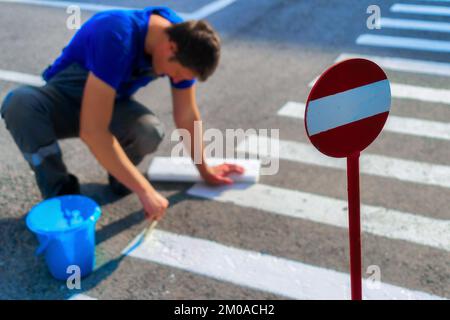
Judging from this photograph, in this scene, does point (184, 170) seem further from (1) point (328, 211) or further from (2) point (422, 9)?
(2) point (422, 9)

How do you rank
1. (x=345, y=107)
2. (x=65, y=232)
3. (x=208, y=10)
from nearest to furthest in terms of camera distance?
(x=345, y=107) < (x=65, y=232) < (x=208, y=10)

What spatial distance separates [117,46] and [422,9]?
22.0 feet

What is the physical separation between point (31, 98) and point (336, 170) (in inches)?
96.6

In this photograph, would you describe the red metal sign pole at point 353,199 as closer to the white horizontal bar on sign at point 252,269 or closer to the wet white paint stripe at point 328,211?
the white horizontal bar on sign at point 252,269

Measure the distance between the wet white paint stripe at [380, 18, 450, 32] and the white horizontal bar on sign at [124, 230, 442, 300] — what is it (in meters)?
5.63

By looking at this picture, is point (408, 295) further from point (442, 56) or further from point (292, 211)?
point (442, 56)

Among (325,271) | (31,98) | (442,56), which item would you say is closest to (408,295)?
(325,271)

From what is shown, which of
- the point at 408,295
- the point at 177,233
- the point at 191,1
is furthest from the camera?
the point at 191,1

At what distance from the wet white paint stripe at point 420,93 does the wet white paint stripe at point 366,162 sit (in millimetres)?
1469

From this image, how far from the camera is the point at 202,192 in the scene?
15.2 feet

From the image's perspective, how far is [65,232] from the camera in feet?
11.2

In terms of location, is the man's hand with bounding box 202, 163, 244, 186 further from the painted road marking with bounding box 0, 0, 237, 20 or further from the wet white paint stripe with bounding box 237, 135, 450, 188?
the painted road marking with bounding box 0, 0, 237, 20

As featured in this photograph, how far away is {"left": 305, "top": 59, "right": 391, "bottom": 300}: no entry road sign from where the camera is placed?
2.21m

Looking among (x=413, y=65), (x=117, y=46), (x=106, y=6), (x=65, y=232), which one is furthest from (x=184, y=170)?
(x=106, y=6)
